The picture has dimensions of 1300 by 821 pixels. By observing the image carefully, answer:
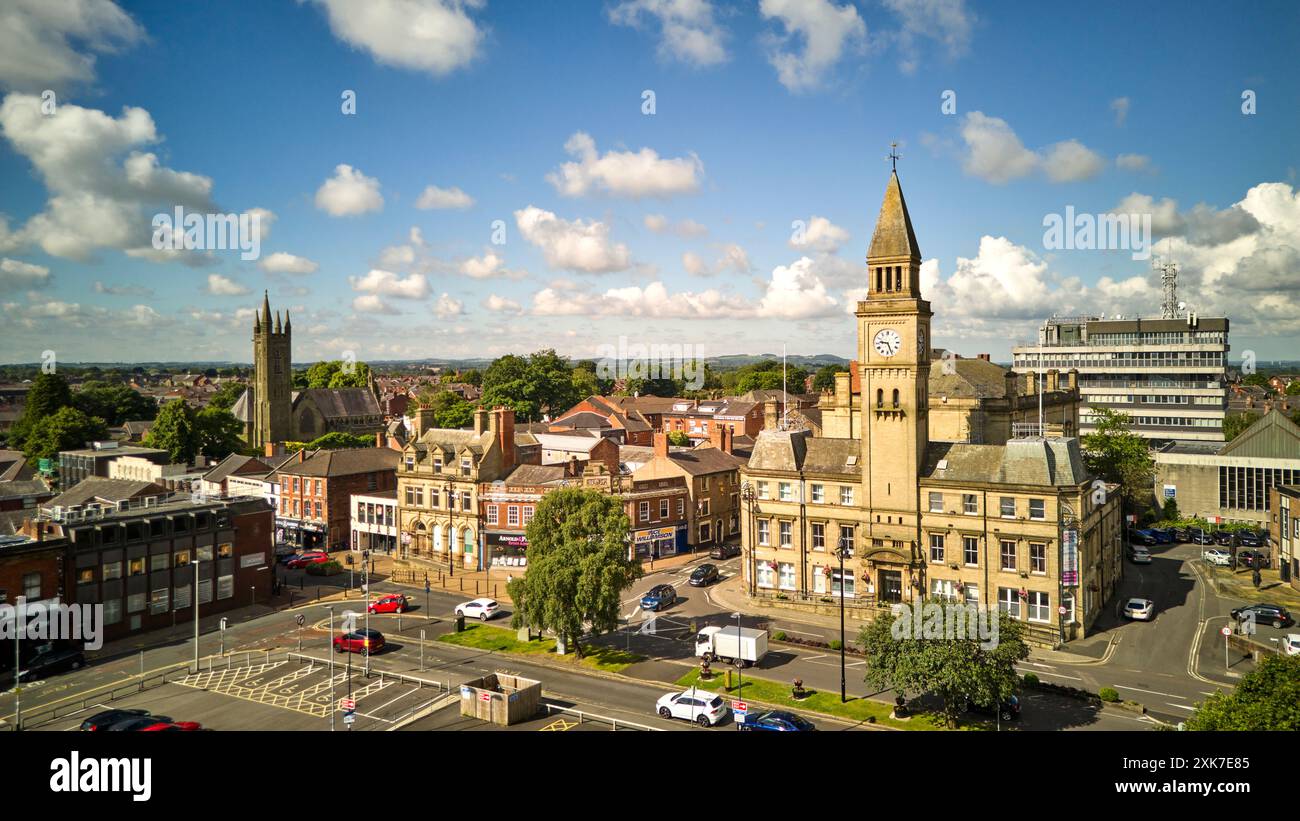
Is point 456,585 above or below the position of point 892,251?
below

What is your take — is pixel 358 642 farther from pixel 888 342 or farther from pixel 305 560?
pixel 888 342

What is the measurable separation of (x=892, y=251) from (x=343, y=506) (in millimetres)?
57059

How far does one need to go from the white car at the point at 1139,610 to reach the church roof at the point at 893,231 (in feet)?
85.2

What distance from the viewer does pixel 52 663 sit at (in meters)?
45.2

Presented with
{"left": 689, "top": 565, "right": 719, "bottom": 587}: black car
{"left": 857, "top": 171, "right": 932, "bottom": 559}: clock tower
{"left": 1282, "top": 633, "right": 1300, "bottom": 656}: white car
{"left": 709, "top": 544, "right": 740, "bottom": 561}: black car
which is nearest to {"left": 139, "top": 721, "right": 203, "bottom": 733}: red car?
{"left": 689, "top": 565, "right": 719, "bottom": 587}: black car

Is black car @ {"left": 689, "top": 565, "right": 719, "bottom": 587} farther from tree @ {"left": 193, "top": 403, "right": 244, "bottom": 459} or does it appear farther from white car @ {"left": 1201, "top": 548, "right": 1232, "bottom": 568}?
tree @ {"left": 193, "top": 403, "right": 244, "bottom": 459}

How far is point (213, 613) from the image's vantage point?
57906 mm

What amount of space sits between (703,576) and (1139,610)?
29039 millimetres

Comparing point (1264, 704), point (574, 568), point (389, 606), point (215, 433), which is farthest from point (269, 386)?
point (1264, 704)

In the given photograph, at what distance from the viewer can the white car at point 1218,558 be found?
64562mm

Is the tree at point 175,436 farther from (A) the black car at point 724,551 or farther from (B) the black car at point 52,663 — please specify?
(A) the black car at point 724,551

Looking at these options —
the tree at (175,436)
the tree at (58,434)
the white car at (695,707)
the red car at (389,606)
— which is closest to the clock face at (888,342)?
the white car at (695,707)
